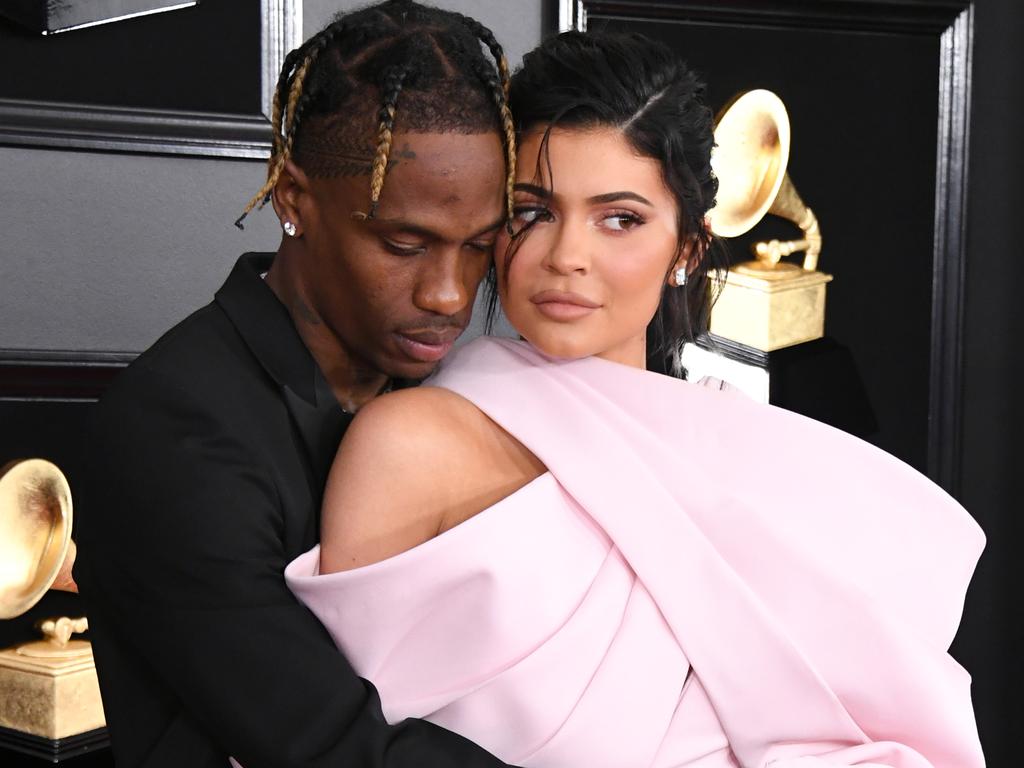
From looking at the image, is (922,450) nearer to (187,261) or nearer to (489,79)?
(187,261)

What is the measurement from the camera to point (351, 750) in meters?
1.22

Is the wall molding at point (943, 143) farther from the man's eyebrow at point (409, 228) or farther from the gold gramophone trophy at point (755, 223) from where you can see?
the man's eyebrow at point (409, 228)

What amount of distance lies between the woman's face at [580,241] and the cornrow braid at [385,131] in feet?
0.49

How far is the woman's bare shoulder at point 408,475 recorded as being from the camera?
4.19 feet

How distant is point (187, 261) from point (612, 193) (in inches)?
43.2

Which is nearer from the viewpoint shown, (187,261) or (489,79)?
(489,79)

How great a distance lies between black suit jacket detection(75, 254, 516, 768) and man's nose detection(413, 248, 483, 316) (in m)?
0.15

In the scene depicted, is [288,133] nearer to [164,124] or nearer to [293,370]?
[293,370]

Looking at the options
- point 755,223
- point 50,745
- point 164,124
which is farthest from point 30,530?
point 755,223

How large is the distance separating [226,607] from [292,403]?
0.21m

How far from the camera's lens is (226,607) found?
1238mm

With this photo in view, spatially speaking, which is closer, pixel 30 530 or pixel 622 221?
pixel 622 221

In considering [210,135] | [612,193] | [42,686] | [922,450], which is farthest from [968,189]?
[42,686]

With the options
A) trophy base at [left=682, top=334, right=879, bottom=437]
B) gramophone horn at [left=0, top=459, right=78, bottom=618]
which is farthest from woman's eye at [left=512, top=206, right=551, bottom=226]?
trophy base at [left=682, top=334, right=879, bottom=437]
